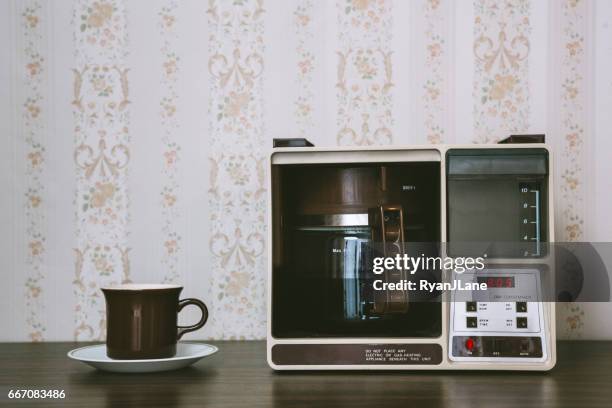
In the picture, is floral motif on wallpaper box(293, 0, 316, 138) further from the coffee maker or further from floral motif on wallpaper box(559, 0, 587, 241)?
floral motif on wallpaper box(559, 0, 587, 241)

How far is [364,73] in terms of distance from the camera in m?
1.46

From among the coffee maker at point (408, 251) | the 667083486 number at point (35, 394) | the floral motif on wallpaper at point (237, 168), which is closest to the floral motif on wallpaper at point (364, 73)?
the floral motif on wallpaper at point (237, 168)

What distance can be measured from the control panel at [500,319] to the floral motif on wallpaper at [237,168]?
52 cm

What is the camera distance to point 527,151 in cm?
107

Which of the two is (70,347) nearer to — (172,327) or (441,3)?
(172,327)

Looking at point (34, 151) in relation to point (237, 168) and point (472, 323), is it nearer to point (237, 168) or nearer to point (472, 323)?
point (237, 168)

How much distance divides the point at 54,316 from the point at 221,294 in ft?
1.22

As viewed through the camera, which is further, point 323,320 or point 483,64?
point 483,64

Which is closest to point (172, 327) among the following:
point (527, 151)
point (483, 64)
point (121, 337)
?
point (121, 337)

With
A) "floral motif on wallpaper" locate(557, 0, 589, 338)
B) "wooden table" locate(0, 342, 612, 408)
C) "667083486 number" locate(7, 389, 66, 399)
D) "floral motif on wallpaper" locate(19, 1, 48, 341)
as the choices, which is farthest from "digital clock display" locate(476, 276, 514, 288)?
"floral motif on wallpaper" locate(19, 1, 48, 341)

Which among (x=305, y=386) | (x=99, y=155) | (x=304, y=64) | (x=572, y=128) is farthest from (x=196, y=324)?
(x=572, y=128)

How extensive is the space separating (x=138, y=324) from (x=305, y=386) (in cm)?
31

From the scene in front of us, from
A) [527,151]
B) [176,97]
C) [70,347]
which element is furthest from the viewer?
[176,97]

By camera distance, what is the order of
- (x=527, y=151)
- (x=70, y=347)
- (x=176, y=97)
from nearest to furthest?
(x=527, y=151)
(x=70, y=347)
(x=176, y=97)
